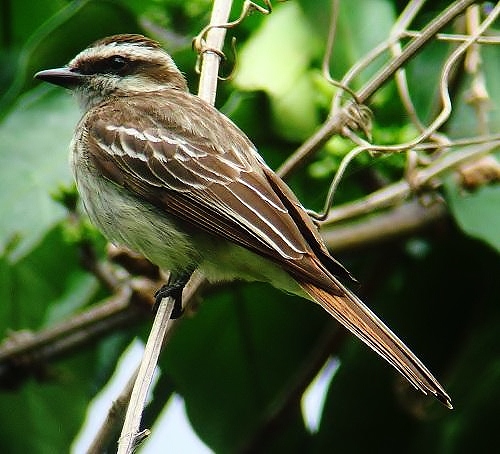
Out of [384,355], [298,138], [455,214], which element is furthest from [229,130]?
[384,355]

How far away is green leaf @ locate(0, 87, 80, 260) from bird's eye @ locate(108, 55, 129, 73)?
0.20 meters

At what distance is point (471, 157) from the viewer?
13.5 ft

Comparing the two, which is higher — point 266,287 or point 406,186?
point 406,186

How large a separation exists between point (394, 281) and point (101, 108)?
3.85 feet

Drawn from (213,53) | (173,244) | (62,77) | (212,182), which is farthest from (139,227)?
(62,77)

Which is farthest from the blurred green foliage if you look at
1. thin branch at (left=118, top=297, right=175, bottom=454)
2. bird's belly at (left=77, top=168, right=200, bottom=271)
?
thin branch at (left=118, top=297, right=175, bottom=454)

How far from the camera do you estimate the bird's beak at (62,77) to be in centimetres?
419

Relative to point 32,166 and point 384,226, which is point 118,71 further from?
point 384,226

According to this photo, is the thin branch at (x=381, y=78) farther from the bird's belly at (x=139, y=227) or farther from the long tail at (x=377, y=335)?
the bird's belly at (x=139, y=227)

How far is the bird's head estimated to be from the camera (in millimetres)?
4358

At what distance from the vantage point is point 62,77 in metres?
4.28

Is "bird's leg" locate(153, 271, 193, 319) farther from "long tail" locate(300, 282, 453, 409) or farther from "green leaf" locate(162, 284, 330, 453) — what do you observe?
"green leaf" locate(162, 284, 330, 453)

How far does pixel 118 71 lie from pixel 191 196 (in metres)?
0.91

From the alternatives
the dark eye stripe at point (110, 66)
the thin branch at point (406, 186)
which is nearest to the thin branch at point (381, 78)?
the thin branch at point (406, 186)
